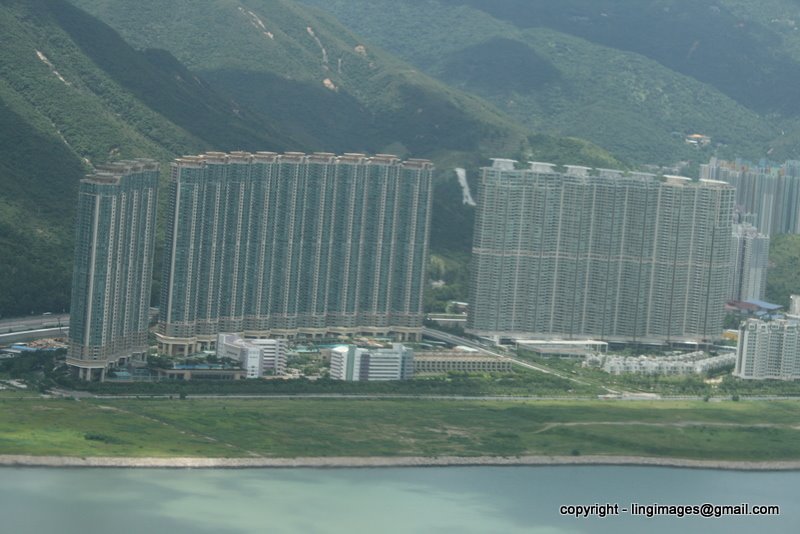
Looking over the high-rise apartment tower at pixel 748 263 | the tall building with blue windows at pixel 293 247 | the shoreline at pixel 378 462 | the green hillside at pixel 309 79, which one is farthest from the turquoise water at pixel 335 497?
the green hillside at pixel 309 79

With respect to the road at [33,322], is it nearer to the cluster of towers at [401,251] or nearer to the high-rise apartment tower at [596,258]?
the cluster of towers at [401,251]

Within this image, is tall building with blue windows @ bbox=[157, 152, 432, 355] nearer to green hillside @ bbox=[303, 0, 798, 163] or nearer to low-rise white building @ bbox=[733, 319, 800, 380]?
low-rise white building @ bbox=[733, 319, 800, 380]

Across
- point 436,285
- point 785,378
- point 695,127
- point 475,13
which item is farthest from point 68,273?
point 475,13

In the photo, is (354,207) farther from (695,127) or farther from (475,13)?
(475,13)

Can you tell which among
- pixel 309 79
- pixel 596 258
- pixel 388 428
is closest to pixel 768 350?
pixel 596 258

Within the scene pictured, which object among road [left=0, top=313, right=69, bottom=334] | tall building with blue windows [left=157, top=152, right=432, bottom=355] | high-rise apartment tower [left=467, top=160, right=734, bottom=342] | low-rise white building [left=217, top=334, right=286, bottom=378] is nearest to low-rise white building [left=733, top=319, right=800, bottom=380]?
high-rise apartment tower [left=467, top=160, right=734, bottom=342]

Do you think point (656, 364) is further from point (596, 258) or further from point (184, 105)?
point (184, 105)
